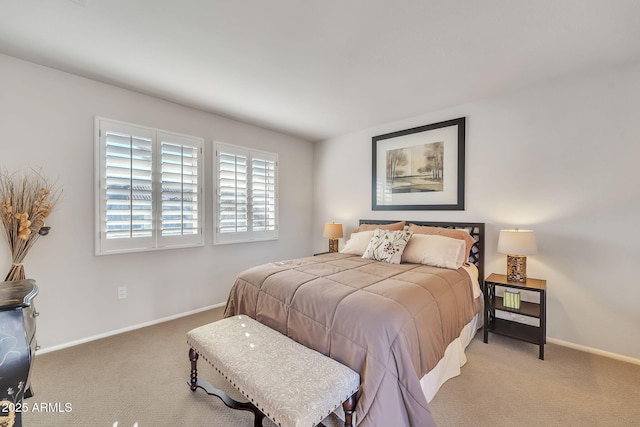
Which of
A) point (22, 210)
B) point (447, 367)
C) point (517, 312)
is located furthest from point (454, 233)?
point (22, 210)

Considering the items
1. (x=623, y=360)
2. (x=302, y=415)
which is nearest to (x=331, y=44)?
(x=302, y=415)

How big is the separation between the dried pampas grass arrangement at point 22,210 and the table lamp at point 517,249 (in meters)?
4.10

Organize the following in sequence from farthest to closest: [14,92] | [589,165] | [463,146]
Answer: [463,146] → [589,165] → [14,92]

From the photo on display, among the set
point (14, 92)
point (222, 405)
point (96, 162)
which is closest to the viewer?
point (222, 405)

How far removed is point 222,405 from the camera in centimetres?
176

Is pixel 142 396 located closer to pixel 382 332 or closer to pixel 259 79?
pixel 382 332

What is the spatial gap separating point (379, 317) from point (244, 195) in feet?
9.18

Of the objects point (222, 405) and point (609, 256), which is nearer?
point (222, 405)

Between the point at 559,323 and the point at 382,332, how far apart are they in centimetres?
231

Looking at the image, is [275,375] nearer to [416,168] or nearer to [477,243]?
[477,243]

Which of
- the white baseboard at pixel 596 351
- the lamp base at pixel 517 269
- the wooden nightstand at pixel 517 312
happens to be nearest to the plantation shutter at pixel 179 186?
the wooden nightstand at pixel 517 312

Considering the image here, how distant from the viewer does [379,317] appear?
1.50 m

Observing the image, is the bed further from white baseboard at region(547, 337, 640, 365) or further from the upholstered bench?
white baseboard at region(547, 337, 640, 365)

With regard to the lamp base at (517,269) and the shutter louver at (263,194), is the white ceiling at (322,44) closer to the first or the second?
the shutter louver at (263,194)
